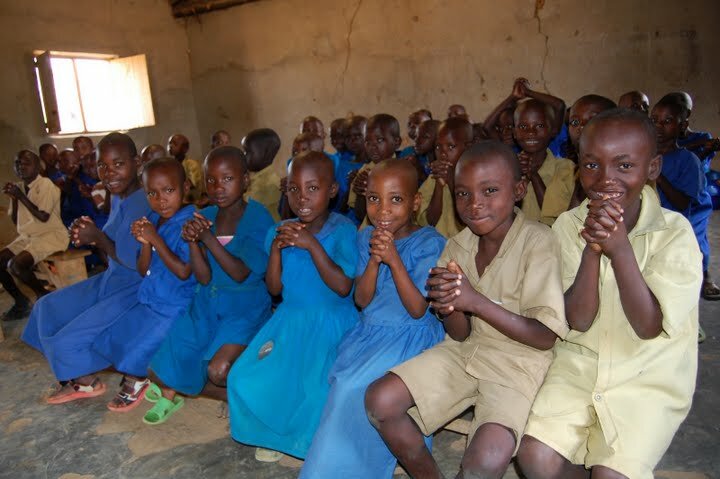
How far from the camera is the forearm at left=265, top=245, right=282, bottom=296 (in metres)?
2.20

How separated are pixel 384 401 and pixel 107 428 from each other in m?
1.59

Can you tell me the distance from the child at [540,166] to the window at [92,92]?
6.68 m

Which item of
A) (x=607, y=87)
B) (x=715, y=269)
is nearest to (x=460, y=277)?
(x=715, y=269)

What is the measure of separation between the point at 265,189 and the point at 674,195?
2751 mm

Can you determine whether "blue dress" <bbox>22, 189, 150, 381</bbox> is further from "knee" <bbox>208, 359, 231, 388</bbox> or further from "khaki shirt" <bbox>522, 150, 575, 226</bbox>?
"khaki shirt" <bbox>522, 150, 575, 226</bbox>

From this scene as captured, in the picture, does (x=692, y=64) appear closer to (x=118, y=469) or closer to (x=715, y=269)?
(x=715, y=269)

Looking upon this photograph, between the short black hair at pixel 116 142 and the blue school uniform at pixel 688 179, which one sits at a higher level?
the short black hair at pixel 116 142

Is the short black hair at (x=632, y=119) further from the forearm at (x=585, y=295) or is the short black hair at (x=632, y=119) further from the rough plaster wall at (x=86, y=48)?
the rough plaster wall at (x=86, y=48)

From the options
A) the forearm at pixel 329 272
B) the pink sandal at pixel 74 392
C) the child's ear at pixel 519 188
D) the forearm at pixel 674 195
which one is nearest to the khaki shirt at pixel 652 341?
the child's ear at pixel 519 188

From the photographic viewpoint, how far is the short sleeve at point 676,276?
55.6 inches

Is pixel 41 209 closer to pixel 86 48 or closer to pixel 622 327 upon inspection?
pixel 86 48

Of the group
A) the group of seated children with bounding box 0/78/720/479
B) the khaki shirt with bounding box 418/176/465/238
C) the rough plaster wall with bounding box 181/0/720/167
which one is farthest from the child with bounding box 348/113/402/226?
the rough plaster wall with bounding box 181/0/720/167

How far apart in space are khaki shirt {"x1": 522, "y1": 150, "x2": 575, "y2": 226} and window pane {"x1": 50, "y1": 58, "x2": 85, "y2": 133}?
7.01 metres

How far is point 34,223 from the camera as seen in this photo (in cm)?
440
